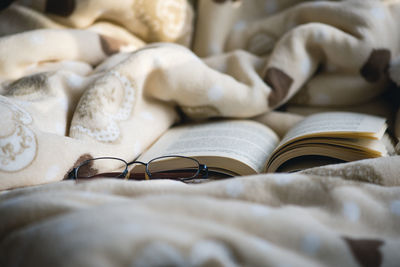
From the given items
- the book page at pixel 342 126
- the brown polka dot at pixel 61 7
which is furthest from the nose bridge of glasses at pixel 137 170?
the brown polka dot at pixel 61 7

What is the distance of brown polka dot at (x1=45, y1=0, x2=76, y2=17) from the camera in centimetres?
88

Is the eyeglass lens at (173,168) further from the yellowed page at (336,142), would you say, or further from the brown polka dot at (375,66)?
the brown polka dot at (375,66)

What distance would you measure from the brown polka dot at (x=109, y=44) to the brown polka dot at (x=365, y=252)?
0.77 m

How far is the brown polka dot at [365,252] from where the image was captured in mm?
289

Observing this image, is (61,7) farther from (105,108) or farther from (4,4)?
(105,108)

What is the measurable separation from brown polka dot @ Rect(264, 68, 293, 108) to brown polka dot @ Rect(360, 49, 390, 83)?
0.57ft

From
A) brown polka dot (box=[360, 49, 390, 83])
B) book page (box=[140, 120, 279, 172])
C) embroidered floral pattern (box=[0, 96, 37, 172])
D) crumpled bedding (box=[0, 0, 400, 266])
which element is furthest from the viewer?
brown polka dot (box=[360, 49, 390, 83])

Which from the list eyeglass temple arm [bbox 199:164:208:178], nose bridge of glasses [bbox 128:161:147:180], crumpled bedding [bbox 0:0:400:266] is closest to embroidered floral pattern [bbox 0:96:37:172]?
crumpled bedding [bbox 0:0:400:266]

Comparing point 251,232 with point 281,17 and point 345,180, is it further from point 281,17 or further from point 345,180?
point 281,17

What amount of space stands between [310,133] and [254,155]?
0.10 metres

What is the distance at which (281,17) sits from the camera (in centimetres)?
102

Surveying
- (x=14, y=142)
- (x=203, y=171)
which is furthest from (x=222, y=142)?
A: (x=14, y=142)

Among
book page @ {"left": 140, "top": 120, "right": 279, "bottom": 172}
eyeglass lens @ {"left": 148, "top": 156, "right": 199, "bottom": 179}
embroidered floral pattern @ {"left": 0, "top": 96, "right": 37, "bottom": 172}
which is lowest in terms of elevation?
book page @ {"left": 140, "top": 120, "right": 279, "bottom": 172}

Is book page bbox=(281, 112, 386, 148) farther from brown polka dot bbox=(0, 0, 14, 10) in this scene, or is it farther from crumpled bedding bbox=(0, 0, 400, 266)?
brown polka dot bbox=(0, 0, 14, 10)
